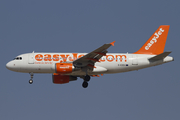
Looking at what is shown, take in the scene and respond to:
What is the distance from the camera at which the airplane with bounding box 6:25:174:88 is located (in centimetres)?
4303

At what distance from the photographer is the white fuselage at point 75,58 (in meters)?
44.2

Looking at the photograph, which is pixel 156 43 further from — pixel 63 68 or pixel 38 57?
pixel 38 57

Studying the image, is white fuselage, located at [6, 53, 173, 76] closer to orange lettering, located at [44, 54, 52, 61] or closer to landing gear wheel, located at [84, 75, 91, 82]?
orange lettering, located at [44, 54, 52, 61]

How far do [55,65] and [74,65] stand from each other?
238cm

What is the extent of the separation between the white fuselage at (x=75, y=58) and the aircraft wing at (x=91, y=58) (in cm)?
110

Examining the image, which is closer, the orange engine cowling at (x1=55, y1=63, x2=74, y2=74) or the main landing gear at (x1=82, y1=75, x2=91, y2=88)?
the orange engine cowling at (x1=55, y1=63, x2=74, y2=74)

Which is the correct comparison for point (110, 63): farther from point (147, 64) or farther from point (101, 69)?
point (147, 64)

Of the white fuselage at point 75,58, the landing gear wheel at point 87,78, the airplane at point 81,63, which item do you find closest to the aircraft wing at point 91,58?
the airplane at point 81,63

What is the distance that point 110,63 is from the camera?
1769 inches

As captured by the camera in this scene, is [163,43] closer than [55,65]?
No

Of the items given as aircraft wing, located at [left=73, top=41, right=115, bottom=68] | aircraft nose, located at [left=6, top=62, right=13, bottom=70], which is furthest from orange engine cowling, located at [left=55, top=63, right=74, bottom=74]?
aircraft nose, located at [left=6, top=62, right=13, bottom=70]

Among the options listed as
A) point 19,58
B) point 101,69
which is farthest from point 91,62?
point 19,58

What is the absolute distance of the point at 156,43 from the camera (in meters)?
48.2

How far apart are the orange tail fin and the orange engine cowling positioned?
10.4 m
